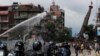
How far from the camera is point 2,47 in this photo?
61.0ft

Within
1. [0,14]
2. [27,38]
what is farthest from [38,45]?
[0,14]

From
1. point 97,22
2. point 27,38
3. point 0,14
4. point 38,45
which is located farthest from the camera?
point 97,22

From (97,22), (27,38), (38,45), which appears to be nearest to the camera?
(38,45)

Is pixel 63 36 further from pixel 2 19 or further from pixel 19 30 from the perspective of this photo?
pixel 19 30

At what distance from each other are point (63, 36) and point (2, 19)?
1711 centimetres

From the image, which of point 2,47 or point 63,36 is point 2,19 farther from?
point 2,47

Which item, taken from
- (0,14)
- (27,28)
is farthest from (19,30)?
(0,14)

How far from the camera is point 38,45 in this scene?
16891 millimetres

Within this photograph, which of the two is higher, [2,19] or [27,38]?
[27,38]

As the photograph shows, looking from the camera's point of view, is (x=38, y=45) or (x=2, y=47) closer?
(x=38, y=45)

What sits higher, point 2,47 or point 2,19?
point 2,47

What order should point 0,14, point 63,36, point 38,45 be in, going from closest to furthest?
point 38,45
point 63,36
point 0,14

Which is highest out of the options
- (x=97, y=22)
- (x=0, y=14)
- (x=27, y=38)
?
(x=27, y=38)

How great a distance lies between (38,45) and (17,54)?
3.82 feet
